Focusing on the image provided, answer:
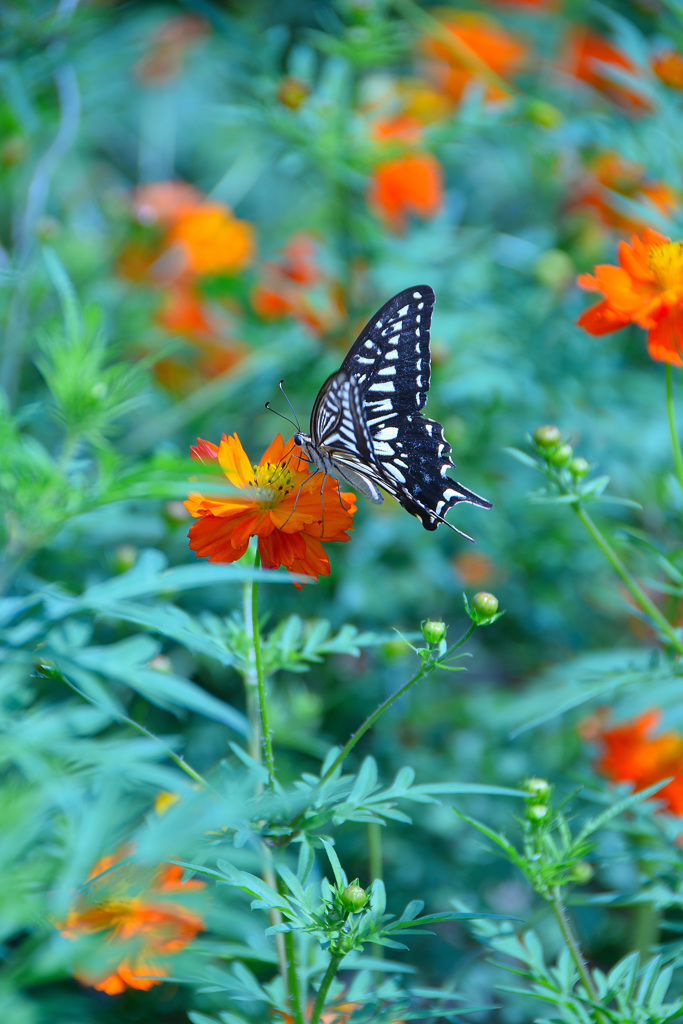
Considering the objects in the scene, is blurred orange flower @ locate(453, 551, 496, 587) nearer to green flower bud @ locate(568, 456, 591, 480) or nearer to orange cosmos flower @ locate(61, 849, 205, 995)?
green flower bud @ locate(568, 456, 591, 480)

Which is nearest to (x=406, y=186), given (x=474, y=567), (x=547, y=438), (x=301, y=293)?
(x=301, y=293)

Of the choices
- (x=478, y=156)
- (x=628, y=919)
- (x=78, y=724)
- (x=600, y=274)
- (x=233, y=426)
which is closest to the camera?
(x=78, y=724)

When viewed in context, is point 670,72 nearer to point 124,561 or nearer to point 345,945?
point 124,561

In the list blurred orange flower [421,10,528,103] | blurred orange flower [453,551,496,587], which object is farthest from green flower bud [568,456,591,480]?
blurred orange flower [421,10,528,103]

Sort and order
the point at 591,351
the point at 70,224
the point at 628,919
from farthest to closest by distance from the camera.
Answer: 1. the point at 70,224
2. the point at 591,351
3. the point at 628,919

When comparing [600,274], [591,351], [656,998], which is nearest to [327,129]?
[591,351]

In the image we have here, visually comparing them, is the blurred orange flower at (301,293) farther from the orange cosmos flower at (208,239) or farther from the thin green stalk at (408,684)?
the thin green stalk at (408,684)

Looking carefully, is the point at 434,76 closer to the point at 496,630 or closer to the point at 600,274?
the point at 496,630
